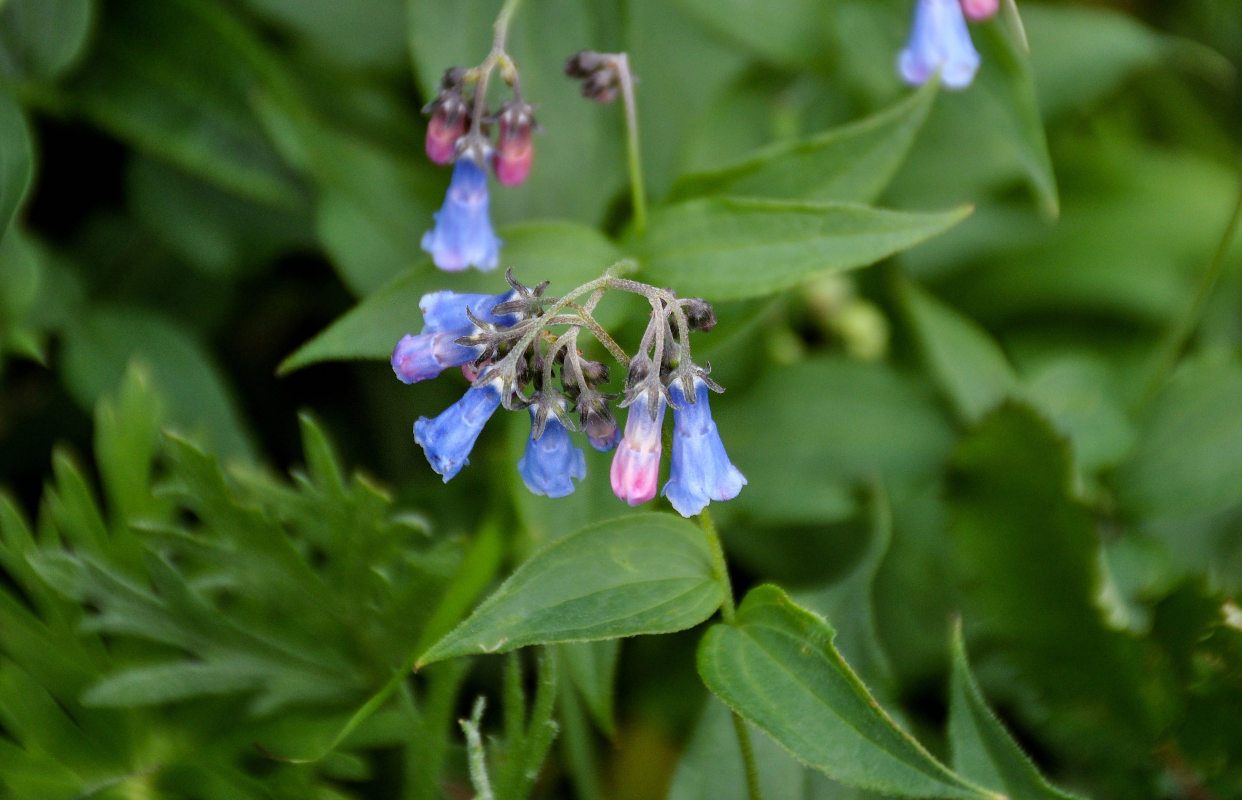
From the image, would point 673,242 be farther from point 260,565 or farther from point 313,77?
point 313,77

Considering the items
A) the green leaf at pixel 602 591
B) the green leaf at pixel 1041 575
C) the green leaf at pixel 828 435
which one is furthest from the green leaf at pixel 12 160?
the green leaf at pixel 1041 575

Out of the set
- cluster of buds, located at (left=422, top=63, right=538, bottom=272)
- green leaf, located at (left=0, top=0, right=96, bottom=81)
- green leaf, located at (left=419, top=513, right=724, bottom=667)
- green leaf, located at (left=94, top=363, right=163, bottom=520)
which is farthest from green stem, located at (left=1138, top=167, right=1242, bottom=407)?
green leaf, located at (left=0, top=0, right=96, bottom=81)

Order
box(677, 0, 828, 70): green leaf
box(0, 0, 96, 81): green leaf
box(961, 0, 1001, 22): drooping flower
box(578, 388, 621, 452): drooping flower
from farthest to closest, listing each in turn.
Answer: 1. box(677, 0, 828, 70): green leaf
2. box(0, 0, 96, 81): green leaf
3. box(961, 0, 1001, 22): drooping flower
4. box(578, 388, 621, 452): drooping flower

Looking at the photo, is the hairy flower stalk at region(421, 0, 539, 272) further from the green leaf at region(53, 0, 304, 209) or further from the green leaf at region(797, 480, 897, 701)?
the green leaf at region(797, 480, 897, 701)

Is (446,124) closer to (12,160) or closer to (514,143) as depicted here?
(514,143)

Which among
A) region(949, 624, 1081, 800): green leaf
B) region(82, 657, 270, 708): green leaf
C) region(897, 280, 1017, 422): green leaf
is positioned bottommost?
region(897, 280, 1017, 422): green leaf

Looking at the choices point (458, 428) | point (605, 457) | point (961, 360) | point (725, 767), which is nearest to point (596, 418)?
point (458, 428)
